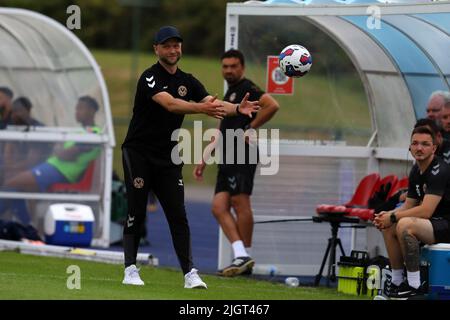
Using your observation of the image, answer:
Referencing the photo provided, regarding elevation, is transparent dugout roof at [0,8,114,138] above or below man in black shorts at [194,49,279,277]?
above

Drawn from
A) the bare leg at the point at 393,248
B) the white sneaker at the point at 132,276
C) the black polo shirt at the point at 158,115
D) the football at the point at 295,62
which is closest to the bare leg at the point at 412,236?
the bare leg at the point at 393,248

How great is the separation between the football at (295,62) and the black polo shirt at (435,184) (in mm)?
1491

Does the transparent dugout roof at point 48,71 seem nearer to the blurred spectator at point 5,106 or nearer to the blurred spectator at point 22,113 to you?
the blurred spectator at point 22,113

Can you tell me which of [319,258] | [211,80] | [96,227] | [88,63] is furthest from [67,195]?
[211,80]

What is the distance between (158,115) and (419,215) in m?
2.65

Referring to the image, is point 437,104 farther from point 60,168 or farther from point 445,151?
point 60,168

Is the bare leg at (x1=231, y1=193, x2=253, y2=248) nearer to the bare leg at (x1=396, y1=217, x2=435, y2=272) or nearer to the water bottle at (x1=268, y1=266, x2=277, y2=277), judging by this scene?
the water bottle at (x1=268, y1=266, x2=277, y2=277)

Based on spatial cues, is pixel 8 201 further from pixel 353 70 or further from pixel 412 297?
pixel 412 297

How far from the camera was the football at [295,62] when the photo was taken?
39.7ft

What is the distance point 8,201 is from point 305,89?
5.06 m

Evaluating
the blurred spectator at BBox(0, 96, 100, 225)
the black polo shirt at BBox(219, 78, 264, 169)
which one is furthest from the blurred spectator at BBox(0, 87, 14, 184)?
the black polo shirt at BBox(219, 78, 264, 169)

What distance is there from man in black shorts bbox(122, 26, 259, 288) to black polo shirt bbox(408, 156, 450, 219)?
191cm

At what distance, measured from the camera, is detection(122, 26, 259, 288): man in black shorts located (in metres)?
10.9

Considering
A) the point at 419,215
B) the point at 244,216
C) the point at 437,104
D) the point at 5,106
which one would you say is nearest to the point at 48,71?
the point at 5,106
